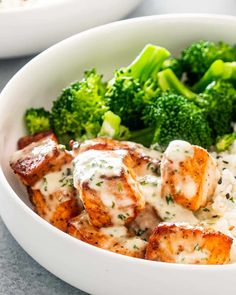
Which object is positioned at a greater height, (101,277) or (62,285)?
(101,277)

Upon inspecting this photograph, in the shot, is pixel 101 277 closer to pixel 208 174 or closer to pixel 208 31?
pixel 208 174

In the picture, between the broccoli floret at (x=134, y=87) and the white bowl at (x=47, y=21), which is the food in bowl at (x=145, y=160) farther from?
the white bowl at (x=47, y=21)

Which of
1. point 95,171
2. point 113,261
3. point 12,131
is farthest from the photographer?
point 12,131

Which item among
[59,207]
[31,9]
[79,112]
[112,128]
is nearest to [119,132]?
[112,128]

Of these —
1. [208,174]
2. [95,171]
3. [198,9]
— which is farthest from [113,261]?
[198,9]

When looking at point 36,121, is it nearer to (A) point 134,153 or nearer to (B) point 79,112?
(B) point 79,112

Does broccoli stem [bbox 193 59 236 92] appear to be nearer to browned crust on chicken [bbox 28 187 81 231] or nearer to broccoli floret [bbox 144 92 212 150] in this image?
broccoli floret [bbox 144 92 212 150]
